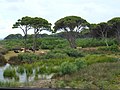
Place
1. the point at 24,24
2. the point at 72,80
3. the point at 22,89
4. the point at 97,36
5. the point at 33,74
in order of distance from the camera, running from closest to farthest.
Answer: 1. the point at 22,89
2. the point at 72,80
3. the point at 33,74
4. the point at 24,24
5. the point at 97,36

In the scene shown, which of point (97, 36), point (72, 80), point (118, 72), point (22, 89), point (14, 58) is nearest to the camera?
point (22, 89)

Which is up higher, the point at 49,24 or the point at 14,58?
the point at 49,24

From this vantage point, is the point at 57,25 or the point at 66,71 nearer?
the point at 66,71

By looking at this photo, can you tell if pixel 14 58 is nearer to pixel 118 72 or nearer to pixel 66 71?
pixel 66 71

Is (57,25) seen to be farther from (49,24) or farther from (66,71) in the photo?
(66,71)

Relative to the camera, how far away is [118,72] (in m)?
15.4

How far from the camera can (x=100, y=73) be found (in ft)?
50.0

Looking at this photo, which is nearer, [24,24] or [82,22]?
[24,24]

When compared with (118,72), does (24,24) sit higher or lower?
higher

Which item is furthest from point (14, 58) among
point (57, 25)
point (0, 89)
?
point (0, 89)

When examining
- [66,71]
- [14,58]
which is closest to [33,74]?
[66,71]

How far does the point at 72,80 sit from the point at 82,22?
118ft

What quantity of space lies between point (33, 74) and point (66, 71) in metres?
3.21

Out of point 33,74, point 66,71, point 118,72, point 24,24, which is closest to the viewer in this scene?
point 118,72
